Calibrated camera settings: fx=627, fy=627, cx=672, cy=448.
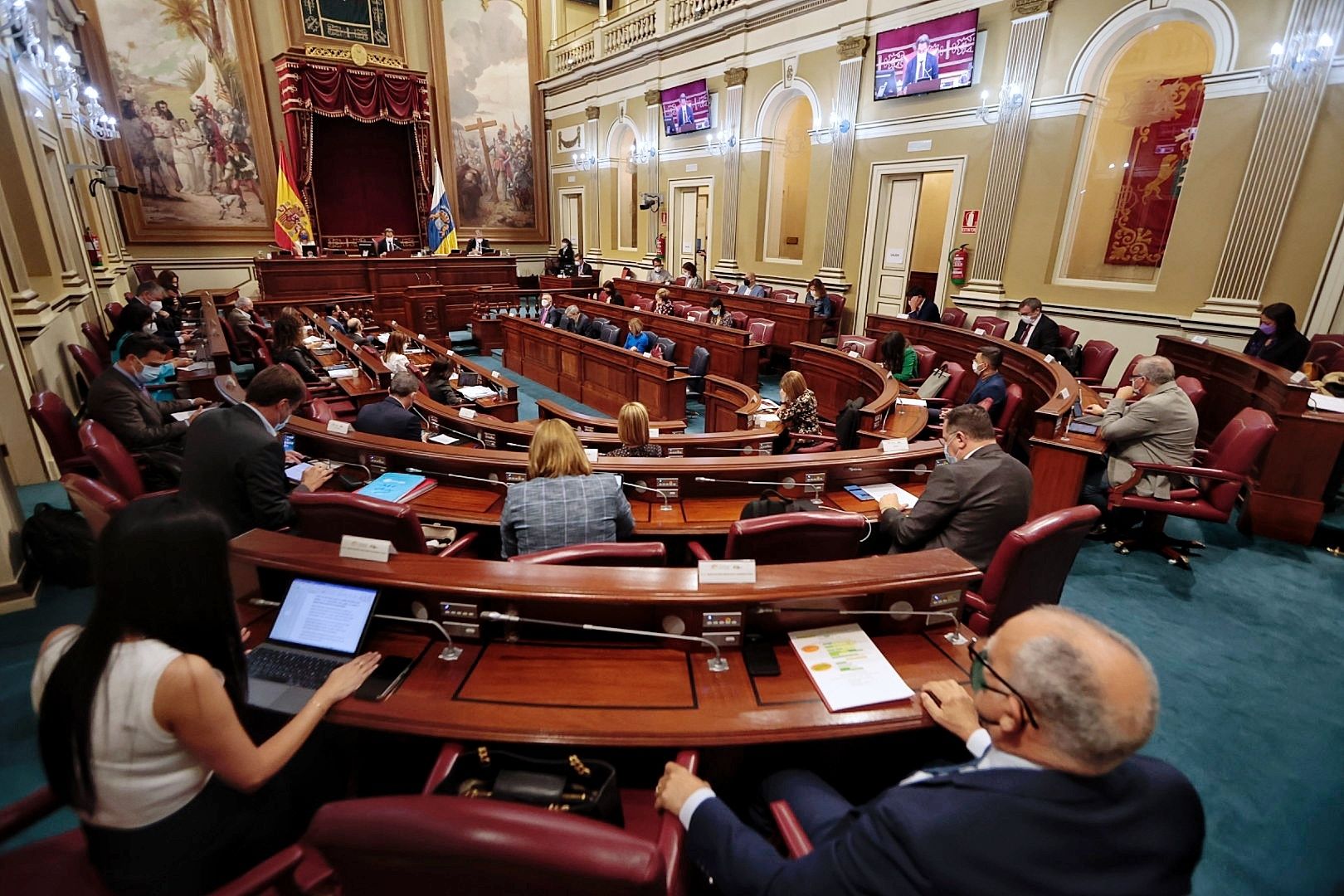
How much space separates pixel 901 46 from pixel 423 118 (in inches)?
436

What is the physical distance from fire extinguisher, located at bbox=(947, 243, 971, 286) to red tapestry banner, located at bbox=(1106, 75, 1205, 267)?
1748 millimetres

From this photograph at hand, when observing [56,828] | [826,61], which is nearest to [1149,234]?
[826,61]

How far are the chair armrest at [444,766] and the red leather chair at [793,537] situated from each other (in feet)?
3.89

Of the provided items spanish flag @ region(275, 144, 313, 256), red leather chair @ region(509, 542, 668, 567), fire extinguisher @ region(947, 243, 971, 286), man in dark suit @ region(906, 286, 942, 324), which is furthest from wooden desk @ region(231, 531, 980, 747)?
spanish flag @ region(275, 144, 313, 256)

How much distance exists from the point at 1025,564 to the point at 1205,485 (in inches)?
112

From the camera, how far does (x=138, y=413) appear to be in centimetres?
422

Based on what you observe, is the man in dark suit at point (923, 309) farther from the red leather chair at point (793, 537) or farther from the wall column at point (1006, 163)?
the red leather chair at point (793, 537)

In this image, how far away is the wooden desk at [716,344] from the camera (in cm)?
806

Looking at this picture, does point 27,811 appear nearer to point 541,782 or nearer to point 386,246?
point 541,782

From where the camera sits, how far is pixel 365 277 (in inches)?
478

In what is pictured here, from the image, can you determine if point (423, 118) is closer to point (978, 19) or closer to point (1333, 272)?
point (978, 19)

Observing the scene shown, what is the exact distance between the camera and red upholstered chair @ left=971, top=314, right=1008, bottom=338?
8.46 m

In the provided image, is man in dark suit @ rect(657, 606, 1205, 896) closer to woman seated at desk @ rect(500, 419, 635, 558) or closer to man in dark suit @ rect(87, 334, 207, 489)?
woman seated at desk @ rect(500, 419, 635, 558)

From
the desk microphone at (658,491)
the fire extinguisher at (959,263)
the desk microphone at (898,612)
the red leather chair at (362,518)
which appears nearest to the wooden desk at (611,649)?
the desk microphone at (898,612)
